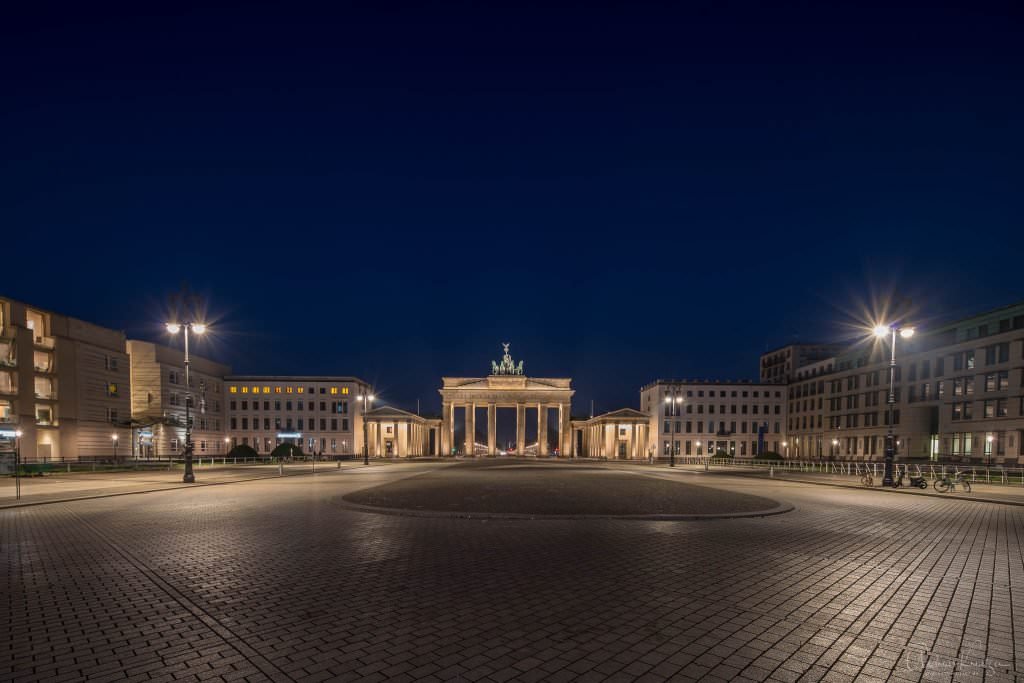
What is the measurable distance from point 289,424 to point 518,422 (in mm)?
47682

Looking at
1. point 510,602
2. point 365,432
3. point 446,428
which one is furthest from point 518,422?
point 510,602

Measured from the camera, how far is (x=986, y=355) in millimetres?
61469

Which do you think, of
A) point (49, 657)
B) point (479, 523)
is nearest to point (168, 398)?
point (479, 523)

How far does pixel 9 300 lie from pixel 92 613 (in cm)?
6464

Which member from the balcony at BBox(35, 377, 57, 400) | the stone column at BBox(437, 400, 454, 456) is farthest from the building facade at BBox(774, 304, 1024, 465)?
the balcony at BBox(35, 377, 57, 400)

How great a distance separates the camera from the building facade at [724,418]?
359 feet

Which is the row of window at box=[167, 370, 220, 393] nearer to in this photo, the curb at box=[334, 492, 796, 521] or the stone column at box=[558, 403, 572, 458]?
the stone column at box=[558, 403, 572, 458]

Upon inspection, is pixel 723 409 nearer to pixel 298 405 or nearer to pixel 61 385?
pixel 298 405

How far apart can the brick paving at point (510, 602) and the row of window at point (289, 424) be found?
3591 inches

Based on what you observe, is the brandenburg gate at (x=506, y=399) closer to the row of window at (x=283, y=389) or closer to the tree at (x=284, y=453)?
the row of window at (x=283, y=389)

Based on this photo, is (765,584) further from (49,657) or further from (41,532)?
(41,532)

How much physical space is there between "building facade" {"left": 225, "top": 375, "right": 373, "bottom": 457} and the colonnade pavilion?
5.38 metres

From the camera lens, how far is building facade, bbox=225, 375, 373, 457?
327 ft

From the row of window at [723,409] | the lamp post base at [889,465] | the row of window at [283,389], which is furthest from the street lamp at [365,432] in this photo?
the row of window at [723,409]
